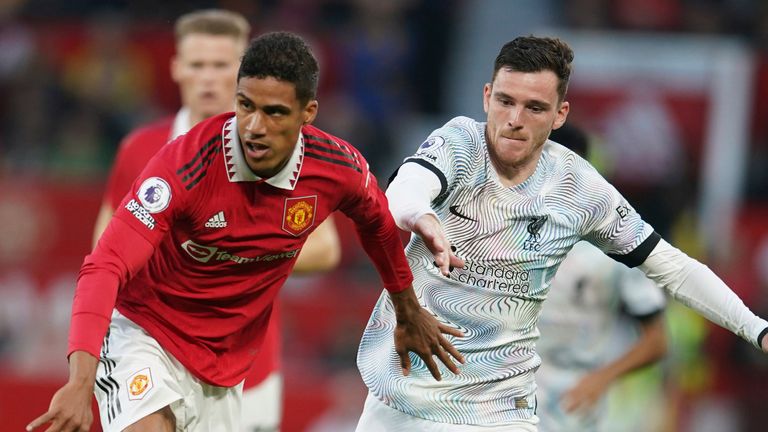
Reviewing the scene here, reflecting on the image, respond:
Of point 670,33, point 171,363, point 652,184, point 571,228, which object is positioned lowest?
point 652,184

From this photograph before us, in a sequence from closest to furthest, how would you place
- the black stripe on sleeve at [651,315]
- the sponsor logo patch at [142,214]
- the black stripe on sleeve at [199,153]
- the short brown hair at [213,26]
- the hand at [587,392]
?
the sponsor logo patch at [142,214] → the black stripe on sleeve at [199,153] → the hand at [587,392] → the short brown hair at [213,26] → the black stripe on sleeve at [651,315]

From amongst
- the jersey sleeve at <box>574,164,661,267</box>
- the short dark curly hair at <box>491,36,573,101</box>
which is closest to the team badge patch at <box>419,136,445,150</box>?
the short dark curly hair at <box>491,36,573,101</box>

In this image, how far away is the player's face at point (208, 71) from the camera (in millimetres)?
6094

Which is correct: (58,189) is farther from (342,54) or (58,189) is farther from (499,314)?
(499,314)

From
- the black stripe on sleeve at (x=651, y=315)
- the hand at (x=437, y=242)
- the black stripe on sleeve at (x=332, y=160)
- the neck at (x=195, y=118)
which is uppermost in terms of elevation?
the black stripe on sleeve at (x=332, y=160)

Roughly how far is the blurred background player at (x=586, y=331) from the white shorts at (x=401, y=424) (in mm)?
1500

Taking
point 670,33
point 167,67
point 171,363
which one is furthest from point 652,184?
point 171,363

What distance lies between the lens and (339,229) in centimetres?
1022

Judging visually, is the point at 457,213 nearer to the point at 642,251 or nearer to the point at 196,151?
the point at 642,251

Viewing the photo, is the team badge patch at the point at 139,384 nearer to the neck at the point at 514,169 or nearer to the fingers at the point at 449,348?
the fingers at the point at 449,348

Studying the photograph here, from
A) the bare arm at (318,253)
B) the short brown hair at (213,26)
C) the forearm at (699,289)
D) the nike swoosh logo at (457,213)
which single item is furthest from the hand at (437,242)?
the short brown hair at (213,26)

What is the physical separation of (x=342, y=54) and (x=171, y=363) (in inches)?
346

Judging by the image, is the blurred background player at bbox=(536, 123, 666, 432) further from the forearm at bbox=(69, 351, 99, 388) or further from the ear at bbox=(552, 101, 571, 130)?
the forearm at bbox=(69, 351, 99, 388)

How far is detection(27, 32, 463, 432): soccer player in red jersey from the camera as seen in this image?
4.25 metres
